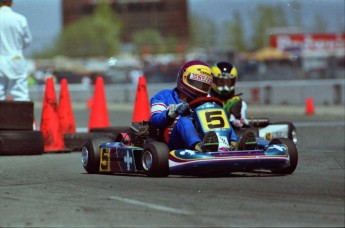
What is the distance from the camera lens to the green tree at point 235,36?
13938 centimetres

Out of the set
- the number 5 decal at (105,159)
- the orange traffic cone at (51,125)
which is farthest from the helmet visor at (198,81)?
the orange traffic cone at (51,125)

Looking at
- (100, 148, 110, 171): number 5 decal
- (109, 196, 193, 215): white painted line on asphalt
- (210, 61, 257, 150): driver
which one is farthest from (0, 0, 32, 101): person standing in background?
(109, 196, 193, 215): white painted line on asphalt

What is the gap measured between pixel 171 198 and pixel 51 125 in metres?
6.46

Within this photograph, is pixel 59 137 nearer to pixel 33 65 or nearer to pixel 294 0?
pixel 294 0

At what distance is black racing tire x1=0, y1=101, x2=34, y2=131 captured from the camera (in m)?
12.8

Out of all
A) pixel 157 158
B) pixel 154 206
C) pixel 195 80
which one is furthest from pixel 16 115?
pixel 154 206

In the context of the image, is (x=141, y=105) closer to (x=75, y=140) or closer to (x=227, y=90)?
(x=75, y=140)

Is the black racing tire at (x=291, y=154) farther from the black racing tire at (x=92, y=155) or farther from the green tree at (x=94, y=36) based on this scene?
the green tree at (x=94, y=36)

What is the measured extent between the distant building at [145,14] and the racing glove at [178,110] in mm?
129154

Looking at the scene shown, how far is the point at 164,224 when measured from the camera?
6312 mm

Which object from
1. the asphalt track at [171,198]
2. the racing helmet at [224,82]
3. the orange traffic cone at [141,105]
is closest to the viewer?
the asphalt track at [171,198]

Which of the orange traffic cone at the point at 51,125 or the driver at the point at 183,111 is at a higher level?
the driver at the point at 183,111

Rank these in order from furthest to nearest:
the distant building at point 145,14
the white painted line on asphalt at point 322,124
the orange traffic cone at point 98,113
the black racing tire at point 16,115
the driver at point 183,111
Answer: the distant building at point 145,14, the white painted line on asphalt at point 322,124, the orange traffic cone at point 98,113, the black racing tire at point 16,115, the driver at point 183,111

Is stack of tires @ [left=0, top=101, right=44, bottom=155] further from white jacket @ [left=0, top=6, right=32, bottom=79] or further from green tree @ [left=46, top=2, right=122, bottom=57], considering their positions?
green tree @ [left=46, top=2, right=122, bottom=57]
